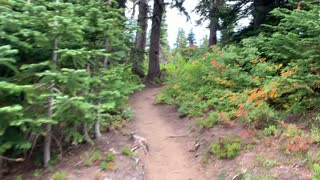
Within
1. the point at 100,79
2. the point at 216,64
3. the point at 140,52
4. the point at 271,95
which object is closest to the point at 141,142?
the point at 100,79

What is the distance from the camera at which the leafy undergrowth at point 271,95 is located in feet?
23.1

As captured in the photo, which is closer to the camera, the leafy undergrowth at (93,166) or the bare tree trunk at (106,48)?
the leafy undergrowth at (93,166)

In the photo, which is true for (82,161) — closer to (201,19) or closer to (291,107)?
(291,107)

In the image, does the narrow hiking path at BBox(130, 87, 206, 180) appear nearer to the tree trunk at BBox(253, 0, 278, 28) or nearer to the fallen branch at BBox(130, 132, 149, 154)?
the fallen branch at BBox(130, 132, 149, 154)

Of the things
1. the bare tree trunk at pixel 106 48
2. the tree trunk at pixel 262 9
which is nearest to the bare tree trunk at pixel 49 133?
the bare tree trunk at pixel 106 48

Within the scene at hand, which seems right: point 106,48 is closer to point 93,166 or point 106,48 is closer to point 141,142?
point 141,142

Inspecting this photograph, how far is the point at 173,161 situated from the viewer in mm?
7609

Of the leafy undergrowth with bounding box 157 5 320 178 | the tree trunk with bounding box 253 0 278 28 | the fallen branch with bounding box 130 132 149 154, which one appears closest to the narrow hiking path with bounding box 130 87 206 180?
the fallen branch with bounding box 130 132 149 154

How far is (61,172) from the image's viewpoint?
21.1 ft

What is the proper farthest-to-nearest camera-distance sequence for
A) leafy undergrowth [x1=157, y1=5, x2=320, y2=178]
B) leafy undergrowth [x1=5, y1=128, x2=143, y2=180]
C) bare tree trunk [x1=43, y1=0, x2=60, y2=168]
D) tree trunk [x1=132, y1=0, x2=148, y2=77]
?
1. tree trunk [x1=132, y1=0, x2=148, y2=77]
2. leafy undergrowth [x1=157, y1=5, x2=320, y2=178]
3. leafy undergrowth [x1=5, y1=128, x2=143, y2=180]
4. bare tree trunk [x1=43, y1=0, x2=60, y2=168]

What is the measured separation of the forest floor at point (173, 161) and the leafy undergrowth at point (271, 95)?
0.17 metres

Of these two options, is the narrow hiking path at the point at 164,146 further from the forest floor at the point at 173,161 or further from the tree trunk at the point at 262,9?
the tree trunk at the point at 262,9

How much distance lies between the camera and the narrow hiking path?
7062 millimetres

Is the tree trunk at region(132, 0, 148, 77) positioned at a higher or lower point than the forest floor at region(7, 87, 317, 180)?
higher
